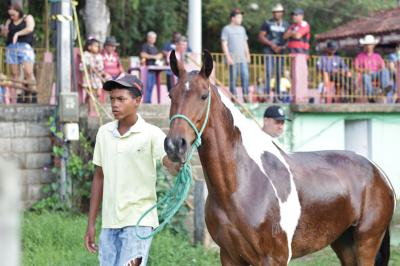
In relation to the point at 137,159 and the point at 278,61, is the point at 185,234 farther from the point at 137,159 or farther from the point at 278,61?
the point at 278,61

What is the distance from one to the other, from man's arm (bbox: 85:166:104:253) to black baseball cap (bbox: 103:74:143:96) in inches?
21.7

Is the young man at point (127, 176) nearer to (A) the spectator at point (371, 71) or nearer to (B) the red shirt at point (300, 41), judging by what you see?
(B) the red shirt at point (300, 41)

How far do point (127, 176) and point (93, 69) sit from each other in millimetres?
6962

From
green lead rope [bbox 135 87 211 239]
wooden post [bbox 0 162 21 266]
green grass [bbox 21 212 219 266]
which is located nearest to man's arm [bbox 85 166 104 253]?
green lead rope [bbox 135 87 211 239]

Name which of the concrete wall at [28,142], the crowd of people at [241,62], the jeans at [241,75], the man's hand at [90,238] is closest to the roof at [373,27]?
the crowd of people at [241,62]

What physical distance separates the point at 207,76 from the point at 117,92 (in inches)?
21.7

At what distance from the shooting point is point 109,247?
412 centimetres

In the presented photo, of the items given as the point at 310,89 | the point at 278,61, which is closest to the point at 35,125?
the point at 278,61

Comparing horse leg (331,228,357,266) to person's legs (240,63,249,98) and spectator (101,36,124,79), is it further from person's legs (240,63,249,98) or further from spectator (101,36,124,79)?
Answer: person's legs (240,63,249,98)

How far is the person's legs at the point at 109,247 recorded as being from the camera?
4105mm

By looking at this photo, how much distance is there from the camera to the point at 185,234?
323 inches

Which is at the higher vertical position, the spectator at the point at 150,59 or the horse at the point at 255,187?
the spectator at the point at 150,59

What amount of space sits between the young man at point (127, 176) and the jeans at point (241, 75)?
8385 mm

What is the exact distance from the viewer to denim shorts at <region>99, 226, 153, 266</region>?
4043 mm
